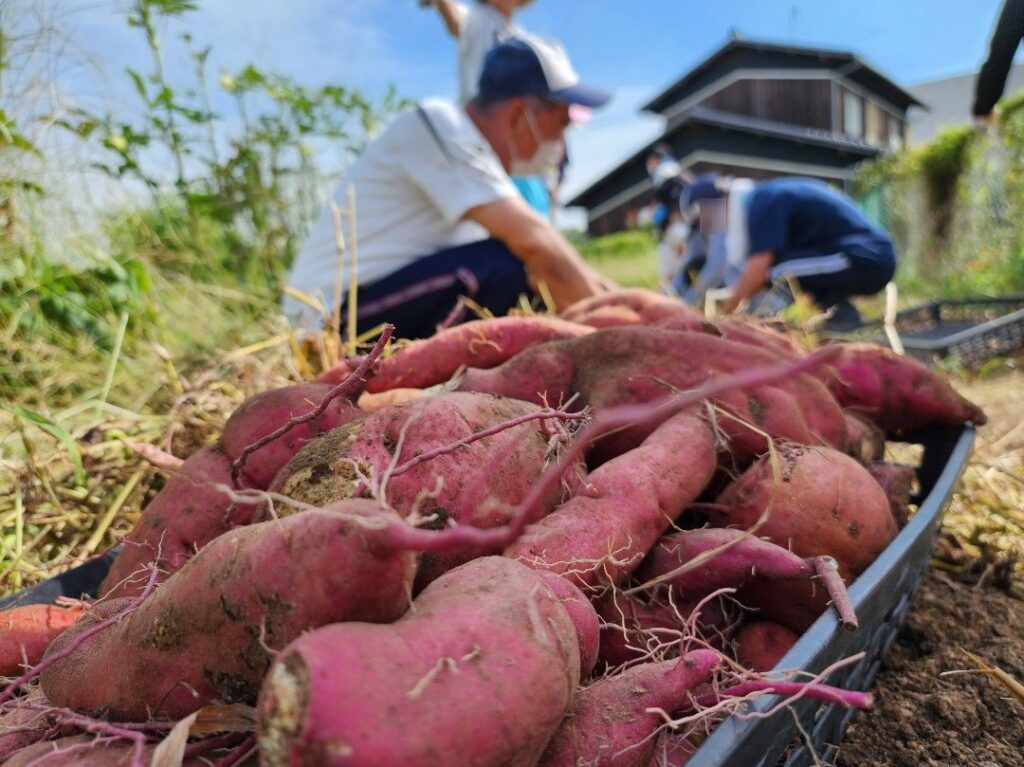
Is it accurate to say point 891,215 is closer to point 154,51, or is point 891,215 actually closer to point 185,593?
point 154,51

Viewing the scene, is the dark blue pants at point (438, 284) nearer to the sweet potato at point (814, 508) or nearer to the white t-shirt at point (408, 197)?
the white t-shirt at point (408, 197)

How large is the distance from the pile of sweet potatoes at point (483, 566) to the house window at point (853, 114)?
81.8 ft

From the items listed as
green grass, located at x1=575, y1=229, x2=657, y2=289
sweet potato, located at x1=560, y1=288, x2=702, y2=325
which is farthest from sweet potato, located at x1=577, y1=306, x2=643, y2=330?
green grass, located at x1=575, y1=229, x2=657, y2=289

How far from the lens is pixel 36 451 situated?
1.71 metres

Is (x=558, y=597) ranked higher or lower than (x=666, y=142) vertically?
lower

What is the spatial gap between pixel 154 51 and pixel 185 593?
3.10 metres

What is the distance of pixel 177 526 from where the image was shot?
1.11m

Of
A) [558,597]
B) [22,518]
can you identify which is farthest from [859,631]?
[22,518]

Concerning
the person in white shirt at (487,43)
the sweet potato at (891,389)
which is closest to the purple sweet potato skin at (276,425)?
the sweet potato at (891,389)

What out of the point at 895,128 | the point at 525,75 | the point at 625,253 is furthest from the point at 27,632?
the point at 895,128

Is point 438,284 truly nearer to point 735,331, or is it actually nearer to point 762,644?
point 735,331

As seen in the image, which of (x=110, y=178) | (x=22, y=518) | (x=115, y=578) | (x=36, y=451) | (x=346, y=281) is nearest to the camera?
(x=115, y=578)

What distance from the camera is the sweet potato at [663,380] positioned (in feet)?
4.13

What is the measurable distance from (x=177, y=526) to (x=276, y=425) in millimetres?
219
